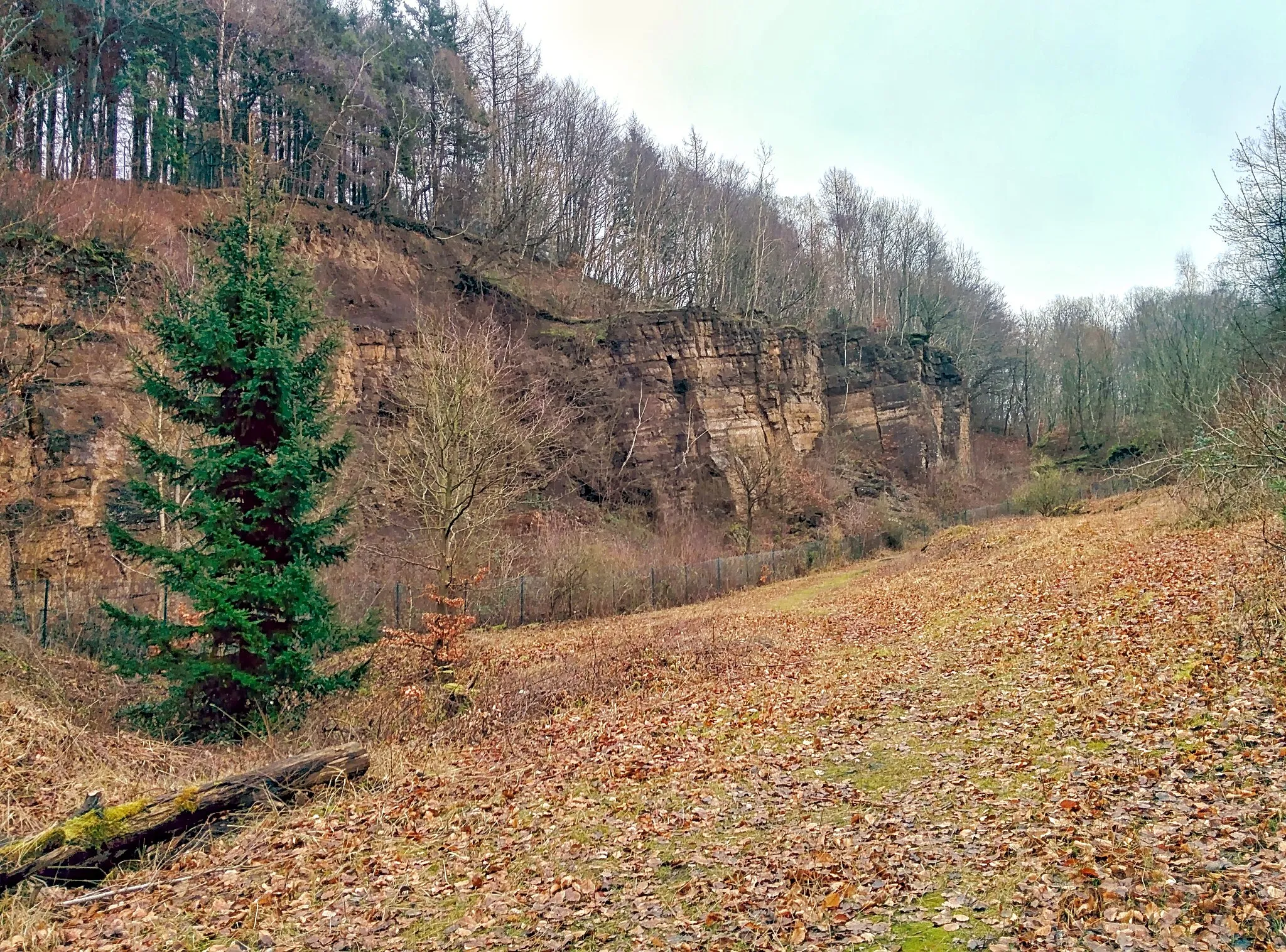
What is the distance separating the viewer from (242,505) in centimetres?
1122

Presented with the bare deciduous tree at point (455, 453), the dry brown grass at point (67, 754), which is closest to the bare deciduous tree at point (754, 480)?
the bare deciduous tree at point (455, 453)

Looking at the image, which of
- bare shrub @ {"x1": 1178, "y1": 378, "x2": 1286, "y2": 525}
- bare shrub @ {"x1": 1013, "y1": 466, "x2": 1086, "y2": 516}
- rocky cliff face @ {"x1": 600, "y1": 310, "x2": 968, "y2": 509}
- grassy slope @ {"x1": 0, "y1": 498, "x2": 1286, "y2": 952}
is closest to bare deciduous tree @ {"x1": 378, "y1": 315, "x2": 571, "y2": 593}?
grassy slope @ {"x1": 0, "y1": 498, "x2": 1286, "y2": 952}

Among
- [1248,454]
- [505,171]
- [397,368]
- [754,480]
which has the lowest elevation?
[754,480]

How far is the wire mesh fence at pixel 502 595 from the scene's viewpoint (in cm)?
1600

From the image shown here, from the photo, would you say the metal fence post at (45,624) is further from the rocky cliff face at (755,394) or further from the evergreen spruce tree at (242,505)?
the rocky cliff face at (755,394)


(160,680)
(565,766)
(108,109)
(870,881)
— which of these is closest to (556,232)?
(108,109)

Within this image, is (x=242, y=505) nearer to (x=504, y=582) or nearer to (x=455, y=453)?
(x=455, y=453)

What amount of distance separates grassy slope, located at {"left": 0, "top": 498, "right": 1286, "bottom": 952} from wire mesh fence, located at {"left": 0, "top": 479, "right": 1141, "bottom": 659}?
4389 mm

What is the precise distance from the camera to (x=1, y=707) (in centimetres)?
984

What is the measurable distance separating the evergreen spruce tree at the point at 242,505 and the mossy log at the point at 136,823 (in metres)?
2.04

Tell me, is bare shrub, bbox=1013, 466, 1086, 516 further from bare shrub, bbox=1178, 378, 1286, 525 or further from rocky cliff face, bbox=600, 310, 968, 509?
bare shrub, bbox=1178, 378, 1286, 525

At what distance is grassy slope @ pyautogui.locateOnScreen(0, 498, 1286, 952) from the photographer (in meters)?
5.32

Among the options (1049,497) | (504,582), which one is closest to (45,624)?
(504,582)

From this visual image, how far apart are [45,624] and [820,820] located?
1526 cm
